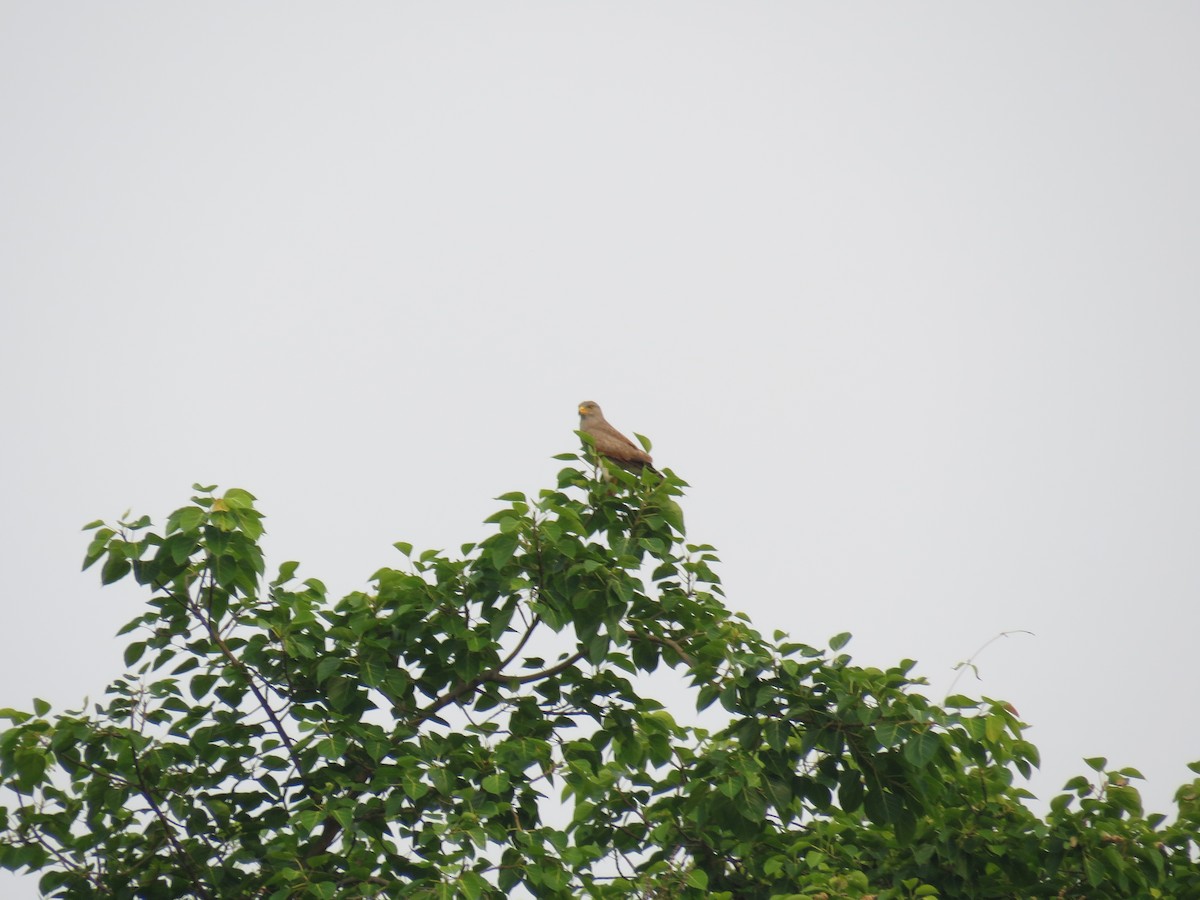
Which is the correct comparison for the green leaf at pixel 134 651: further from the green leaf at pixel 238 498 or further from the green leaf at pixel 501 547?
the green leaf at pixel 501 547

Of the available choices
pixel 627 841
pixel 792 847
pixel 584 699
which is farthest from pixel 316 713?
pixel 792 847

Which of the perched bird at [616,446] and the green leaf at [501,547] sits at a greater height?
the perched bird at [616,446]

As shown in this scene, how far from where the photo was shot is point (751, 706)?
19.1ft

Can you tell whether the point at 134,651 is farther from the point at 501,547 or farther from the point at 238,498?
the point at 501,547

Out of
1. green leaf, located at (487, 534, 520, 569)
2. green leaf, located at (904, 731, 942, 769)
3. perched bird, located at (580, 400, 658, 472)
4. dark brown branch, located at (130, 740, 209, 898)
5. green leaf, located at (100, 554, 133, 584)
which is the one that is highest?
perched bird, located at (580, 400, 658, 472)

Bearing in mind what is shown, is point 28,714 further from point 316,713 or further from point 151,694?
point 316,713

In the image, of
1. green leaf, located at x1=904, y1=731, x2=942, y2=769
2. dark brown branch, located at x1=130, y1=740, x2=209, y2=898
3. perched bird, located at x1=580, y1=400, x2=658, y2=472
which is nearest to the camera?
green leaf, located at x1=904, y1=731, x2=942, y2=769

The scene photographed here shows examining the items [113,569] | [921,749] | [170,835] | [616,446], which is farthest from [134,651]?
[921,749]

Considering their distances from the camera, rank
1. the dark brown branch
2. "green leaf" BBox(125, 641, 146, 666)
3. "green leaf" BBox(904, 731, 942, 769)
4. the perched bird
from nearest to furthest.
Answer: "green leaf" BBox(904, 731, 942, 769), the dark brown branch, "green leaf" BBox(125, 641, 146, 666), the perched bird

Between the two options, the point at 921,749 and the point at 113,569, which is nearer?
the point at 921,749

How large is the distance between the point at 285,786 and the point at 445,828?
4.21 ft

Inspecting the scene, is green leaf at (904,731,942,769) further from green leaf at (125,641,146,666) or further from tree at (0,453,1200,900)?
green leaf at (125,641,146,666)

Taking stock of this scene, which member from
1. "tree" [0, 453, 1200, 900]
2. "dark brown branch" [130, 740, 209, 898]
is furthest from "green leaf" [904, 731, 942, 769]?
"dark brown branch" [130, 740, 209, 898]

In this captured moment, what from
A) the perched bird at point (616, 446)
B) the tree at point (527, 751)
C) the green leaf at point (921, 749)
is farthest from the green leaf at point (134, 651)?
the green leaf at point (921, 749)
